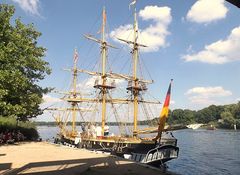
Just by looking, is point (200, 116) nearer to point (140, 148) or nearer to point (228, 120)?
point (228, 120)

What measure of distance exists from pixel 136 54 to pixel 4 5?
22359 mm

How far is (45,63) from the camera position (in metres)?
35.8

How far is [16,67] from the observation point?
1196 inches

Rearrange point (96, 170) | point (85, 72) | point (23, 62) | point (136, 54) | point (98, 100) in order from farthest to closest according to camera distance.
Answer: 1. point (85, 72)
2. point (98, 100)
3. point (136, 54)
4. point (23, 62)
5. point (96, 170)

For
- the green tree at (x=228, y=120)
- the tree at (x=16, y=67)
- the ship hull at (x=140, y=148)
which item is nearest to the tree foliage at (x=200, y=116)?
the green tree at (x=228, y=120)

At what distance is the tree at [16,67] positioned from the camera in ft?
90.1

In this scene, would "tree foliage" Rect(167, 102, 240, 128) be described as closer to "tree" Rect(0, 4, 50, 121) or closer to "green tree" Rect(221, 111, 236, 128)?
"green tree" Rect(221, 111, 236, 128)

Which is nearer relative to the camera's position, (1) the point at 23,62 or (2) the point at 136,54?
(1) the point at 23,62

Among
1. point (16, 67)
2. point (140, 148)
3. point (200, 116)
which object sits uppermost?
point (200, 116)

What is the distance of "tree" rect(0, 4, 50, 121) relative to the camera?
2747 centimetres

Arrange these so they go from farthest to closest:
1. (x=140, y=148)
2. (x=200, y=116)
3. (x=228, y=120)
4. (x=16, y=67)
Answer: (x=200, y=116) → (x=228, y=120) → (x=140, y=148) → (x=16, y=67)

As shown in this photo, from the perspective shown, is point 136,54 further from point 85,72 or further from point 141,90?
point 85,72

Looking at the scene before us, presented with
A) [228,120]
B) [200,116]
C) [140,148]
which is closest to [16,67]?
[140,148]

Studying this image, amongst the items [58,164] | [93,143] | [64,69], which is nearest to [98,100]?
[93,143]
